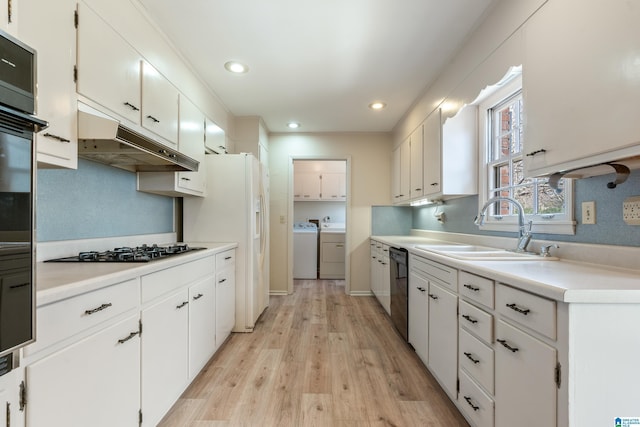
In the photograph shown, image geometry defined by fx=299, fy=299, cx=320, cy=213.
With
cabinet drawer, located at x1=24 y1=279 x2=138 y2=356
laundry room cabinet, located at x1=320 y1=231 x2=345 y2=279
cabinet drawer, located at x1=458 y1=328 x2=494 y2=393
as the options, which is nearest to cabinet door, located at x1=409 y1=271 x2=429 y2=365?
cabinet drawer, located at x1=458 y1=328 x2=494 y2=393

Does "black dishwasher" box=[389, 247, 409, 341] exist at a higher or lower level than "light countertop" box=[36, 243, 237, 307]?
lower

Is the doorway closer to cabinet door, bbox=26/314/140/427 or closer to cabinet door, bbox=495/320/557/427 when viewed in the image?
cabinet door, bbox=26/314/140/427

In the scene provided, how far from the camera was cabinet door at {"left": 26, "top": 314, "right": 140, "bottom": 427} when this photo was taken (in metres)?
0.89

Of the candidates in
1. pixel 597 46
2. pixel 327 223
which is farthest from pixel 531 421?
pixel 327 223

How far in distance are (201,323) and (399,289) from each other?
171 cm

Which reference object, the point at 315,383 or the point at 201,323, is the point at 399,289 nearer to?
the point at 315,383

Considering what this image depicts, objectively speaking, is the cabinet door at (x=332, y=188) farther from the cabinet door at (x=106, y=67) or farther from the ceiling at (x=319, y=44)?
the cabinet door at (x=106, y=67)

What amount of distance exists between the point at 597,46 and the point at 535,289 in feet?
2.98

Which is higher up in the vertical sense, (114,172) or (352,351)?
(114,172)

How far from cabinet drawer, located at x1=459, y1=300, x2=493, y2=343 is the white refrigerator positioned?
6.40ft

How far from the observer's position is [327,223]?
6.34 metres

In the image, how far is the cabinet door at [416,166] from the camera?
3.14 m

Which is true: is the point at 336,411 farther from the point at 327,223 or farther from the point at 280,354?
the point at 327,223

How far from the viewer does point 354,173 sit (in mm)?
4492
